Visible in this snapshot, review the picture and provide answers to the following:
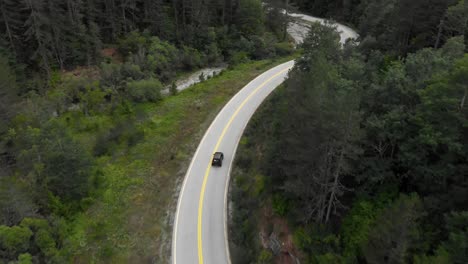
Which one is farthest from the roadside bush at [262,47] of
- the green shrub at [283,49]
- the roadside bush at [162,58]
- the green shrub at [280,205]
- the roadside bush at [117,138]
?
the green shrub at [280,205]

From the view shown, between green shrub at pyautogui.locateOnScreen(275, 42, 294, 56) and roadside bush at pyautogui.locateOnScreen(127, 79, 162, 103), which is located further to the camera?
green shrub at pyautogui.locateOnScreen(275, 42, 294, 56)

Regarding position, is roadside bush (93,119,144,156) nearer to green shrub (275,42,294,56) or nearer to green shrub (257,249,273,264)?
green shrub (257,249,273,264)

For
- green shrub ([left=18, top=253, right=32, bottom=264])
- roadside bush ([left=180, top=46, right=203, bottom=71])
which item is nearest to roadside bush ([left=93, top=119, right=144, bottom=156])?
green shrub ([left=18, top=253, right=32, bottom=264])

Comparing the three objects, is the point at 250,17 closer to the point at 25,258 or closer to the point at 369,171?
the point at 369,171

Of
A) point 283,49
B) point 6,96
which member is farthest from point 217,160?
point 283,49

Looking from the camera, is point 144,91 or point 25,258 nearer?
point 25,258

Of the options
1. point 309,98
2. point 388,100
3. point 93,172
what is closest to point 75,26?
point 93,172
